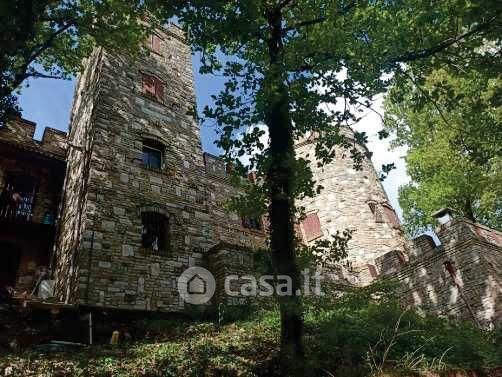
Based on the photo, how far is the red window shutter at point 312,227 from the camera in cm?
1822

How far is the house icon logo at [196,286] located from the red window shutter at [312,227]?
7.80m

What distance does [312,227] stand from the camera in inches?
728

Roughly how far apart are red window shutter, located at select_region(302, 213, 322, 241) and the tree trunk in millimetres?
10842

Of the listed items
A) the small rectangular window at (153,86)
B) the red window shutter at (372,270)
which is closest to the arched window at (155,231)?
the small rectangular window at (153,86)

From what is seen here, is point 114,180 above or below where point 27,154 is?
below

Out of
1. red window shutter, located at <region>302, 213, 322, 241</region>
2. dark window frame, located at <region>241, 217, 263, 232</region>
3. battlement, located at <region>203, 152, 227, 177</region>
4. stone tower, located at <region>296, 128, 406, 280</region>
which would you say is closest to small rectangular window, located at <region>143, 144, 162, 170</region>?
battlement, located at <region>203, 152, 227, 177</region>

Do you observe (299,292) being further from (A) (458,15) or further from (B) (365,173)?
(B) (365,173)

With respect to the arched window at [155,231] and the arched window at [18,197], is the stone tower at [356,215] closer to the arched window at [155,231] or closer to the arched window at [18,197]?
the arched window at [155,231]

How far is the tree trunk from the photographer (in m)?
6.39

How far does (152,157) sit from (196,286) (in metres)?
4.66

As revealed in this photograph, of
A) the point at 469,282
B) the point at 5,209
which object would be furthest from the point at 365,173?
the point at 5,209

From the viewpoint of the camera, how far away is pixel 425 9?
7852 millimetres

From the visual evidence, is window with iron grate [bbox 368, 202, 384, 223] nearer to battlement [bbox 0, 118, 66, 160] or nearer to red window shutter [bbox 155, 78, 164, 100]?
red window shutter [bbox 155, 78, 164, 100]

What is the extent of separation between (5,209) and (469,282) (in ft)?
49.0
